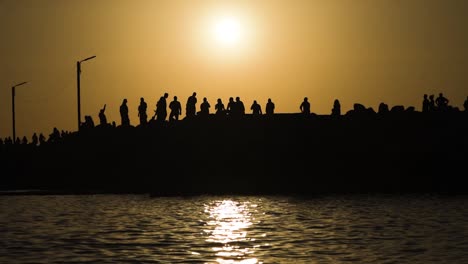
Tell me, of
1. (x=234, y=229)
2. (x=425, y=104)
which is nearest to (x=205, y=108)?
(x=425, y=104)

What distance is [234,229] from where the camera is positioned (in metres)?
46.1

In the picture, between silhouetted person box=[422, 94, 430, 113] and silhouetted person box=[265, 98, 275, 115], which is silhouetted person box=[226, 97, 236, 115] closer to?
silhouetted person box=[265, 98, 275, 115]

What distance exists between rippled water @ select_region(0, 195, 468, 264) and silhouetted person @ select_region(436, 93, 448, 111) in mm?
11257

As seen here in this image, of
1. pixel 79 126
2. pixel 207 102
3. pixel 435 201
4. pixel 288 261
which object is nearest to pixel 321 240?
pixel 288 261

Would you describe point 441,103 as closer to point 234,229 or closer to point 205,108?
point 205,108

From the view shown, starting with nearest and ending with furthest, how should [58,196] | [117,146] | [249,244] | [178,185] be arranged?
[249,244]
[58,196]
[178,185]
[117,146]

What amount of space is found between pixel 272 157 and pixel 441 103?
1200cm

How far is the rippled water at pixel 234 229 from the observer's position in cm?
3653

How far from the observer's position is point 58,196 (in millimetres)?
68188

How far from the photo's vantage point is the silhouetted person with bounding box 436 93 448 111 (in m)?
74.1

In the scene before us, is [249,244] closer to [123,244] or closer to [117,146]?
[123,244]

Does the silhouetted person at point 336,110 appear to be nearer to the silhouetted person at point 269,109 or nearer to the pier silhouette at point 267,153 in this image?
the pier silhouette at point 267,153

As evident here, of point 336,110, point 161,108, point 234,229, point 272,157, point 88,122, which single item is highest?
point 161,108

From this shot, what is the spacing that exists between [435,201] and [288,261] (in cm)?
2818
